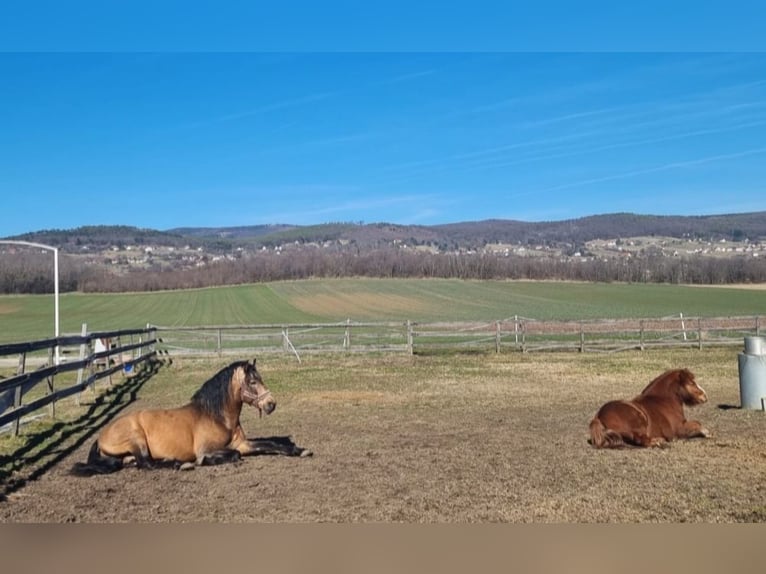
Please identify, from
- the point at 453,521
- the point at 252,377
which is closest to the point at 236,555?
the point at 453,521

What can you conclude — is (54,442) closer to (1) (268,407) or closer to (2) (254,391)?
(2) (254,391)

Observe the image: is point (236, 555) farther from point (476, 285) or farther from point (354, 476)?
point (476, 285)

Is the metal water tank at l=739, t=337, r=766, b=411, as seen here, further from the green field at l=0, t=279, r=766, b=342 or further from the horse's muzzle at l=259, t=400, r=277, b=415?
the green field at l=0, t=279, r=766, b=342

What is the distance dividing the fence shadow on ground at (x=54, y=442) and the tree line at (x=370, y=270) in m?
3.34

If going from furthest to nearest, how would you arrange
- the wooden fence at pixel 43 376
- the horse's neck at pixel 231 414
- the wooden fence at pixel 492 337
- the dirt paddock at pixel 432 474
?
the wooden fence at pixel 492 337 → the wooden fence at pixel 43 376 → the horse's neck at pixel 231 414 → the dirt paddock at pixel 432 474

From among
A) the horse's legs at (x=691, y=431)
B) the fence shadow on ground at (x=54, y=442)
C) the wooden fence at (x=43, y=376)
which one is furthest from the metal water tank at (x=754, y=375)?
the wooden fence at (x=43, y=376)

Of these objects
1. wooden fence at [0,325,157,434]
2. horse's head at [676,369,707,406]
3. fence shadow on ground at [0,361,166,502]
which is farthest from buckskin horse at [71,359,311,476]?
horse's head at [676,369,707,406]

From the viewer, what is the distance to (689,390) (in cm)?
735

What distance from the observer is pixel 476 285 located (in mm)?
53156

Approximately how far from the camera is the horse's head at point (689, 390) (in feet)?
24.1

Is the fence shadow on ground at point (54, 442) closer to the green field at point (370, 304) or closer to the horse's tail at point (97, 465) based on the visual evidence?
the horse's tail at point (97, 465)

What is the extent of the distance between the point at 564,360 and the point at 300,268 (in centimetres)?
1520

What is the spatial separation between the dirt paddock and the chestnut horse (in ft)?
0.60

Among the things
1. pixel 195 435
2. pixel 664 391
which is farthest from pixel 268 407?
pixel 664 391
